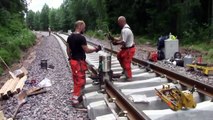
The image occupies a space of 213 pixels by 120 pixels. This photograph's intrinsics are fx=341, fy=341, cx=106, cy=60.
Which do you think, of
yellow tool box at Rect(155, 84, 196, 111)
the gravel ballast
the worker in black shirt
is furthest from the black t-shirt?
yellow tool box at Rect(155, 84, 196, 111)

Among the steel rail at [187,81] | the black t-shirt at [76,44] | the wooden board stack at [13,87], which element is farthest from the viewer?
the wooden board stack at [13,87]

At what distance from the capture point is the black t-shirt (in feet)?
25.0

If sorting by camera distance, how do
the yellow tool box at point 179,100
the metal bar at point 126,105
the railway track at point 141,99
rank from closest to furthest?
the metal bar at point 126,105
the railway track at point 141,99
the yellow tool box at point 179,100

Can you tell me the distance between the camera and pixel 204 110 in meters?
5.82

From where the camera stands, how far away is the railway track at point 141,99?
5.76 m

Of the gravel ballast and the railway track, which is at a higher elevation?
the railway track

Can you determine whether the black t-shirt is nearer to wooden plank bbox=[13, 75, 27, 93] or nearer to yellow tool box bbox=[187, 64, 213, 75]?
wooden plank bbox=[13, 75, 27, 93]

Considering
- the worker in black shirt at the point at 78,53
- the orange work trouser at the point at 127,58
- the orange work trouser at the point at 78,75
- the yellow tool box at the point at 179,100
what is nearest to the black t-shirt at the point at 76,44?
the worker in black shirt at the point at 78,53

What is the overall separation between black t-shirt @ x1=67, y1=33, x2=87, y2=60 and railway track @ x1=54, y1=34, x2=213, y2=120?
0.91 m

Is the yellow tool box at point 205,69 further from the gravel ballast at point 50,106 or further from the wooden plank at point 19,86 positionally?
the wooden plank at point 19,86

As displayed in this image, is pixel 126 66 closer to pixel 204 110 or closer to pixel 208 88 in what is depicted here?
pixel 208 88

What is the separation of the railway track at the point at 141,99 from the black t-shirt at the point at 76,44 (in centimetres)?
91

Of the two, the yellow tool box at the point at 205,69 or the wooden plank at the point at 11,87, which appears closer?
the wooden plank at the point at 11,87

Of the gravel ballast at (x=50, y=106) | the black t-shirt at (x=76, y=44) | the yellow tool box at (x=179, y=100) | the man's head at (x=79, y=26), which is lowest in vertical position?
the gravel ballast at (x=50, y=106)
